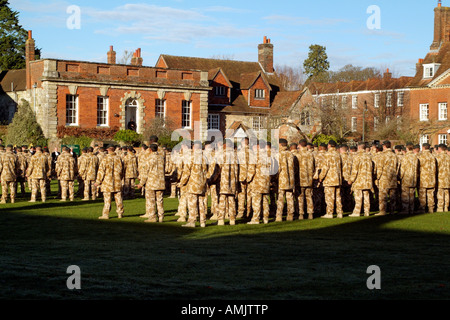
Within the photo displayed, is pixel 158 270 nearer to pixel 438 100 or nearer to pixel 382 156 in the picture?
pixel 382 156

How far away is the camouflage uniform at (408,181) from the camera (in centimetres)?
2045

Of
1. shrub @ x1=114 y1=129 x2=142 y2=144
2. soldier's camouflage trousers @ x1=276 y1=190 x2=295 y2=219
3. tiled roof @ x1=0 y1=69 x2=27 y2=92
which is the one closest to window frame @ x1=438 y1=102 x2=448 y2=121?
shrub @ x1=114 y1=129 x2=142 y2=144

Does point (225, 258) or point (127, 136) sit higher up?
point (127, 136)

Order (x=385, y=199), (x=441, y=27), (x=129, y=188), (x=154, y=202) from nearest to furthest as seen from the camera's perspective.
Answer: (x=154, y=202) < (x=385, y=199) < (x=129, y=188) < (x=441, y=27)

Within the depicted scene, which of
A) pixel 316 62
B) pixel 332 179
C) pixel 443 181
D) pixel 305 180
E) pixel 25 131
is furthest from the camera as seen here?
pixel 316 62

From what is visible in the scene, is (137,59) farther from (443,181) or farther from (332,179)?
(332,179)

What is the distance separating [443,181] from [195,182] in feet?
28.6

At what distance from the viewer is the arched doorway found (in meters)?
51.7

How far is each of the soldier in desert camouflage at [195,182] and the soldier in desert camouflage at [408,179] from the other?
22.8 ft

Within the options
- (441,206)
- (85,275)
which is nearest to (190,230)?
(85,275)

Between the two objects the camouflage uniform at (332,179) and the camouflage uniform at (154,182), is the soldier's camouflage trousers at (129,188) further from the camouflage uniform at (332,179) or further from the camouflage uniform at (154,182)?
the camouflage uniform at (332,179)

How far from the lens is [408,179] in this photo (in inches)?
806

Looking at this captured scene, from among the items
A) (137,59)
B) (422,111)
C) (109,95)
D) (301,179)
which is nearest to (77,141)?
(109,95)

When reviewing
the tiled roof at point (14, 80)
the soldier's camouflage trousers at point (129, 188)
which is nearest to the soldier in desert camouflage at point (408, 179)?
the soldier's camouflage trousers at point (129, 188)
